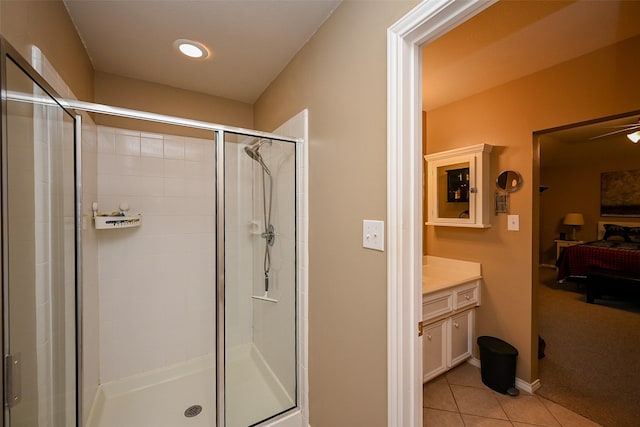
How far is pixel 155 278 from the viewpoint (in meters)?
2.06

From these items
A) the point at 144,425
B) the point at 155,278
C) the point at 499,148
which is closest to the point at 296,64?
the point at 499,148

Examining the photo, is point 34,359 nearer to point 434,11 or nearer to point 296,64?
point 434,11

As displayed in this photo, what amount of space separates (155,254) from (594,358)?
409cm

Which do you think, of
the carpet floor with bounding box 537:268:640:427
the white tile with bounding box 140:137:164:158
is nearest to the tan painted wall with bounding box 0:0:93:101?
the white tile with bounding box 140:137:164:158

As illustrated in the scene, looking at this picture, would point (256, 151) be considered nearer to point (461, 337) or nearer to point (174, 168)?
point (174, 168)

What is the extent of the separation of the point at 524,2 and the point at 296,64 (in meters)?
1.27

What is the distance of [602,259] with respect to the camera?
390cm

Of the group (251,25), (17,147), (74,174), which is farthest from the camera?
(251,25)

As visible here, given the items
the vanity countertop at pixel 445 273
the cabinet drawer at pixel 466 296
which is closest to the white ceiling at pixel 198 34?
the vanity countertop at pixel 445 273

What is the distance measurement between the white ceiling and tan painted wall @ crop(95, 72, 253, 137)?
7 centimetres

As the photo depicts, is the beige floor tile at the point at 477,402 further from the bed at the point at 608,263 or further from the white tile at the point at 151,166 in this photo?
the bed at the point at 608,263

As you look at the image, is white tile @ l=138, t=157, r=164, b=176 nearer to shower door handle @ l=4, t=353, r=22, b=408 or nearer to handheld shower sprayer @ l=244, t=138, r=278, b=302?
handheld shower sprayer @ l=244, t=138, r=278, b=302

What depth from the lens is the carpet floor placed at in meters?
1.76

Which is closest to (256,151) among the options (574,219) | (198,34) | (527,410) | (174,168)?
(198,34)
